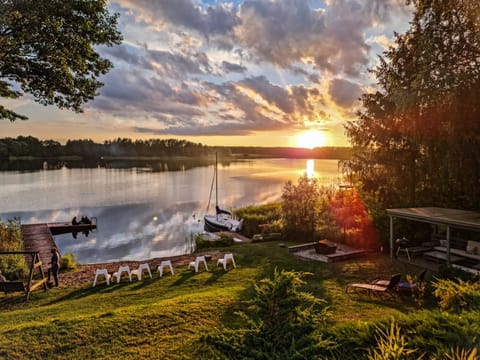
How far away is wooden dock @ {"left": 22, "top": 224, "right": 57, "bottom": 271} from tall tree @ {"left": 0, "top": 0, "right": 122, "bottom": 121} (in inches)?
298

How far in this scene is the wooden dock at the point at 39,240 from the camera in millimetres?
18578

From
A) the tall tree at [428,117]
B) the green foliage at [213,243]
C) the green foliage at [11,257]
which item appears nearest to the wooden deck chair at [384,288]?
the tall tree at [428,117]

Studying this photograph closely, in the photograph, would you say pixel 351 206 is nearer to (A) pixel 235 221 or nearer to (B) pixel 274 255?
(B) pixel 274 255

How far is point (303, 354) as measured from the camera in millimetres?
3953

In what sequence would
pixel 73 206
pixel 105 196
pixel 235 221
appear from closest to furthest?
1. pixel 235 221
2. pixel 73 206
3. pixel 105 196

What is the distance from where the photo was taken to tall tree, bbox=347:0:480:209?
11.6m

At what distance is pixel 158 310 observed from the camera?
285 inches

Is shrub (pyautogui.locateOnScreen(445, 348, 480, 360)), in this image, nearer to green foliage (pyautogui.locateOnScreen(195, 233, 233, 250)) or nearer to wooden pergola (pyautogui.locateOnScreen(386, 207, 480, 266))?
wooden pergola (pyautogui.locateOnScreen(386, 207, 480, 266))

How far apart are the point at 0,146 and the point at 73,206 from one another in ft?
239

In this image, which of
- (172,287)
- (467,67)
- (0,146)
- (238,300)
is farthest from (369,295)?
(0,146)

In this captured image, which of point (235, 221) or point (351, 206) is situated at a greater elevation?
point (351, 206)

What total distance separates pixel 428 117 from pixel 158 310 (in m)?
11.3

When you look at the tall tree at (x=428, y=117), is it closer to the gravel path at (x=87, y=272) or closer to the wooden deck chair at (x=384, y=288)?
the wooden deck chair at (x=384, y=288)

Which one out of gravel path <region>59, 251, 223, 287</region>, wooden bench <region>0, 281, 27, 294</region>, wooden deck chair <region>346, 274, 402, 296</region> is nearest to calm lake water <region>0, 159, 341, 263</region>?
gravel path <region>59, 251, 223, 287</region>
